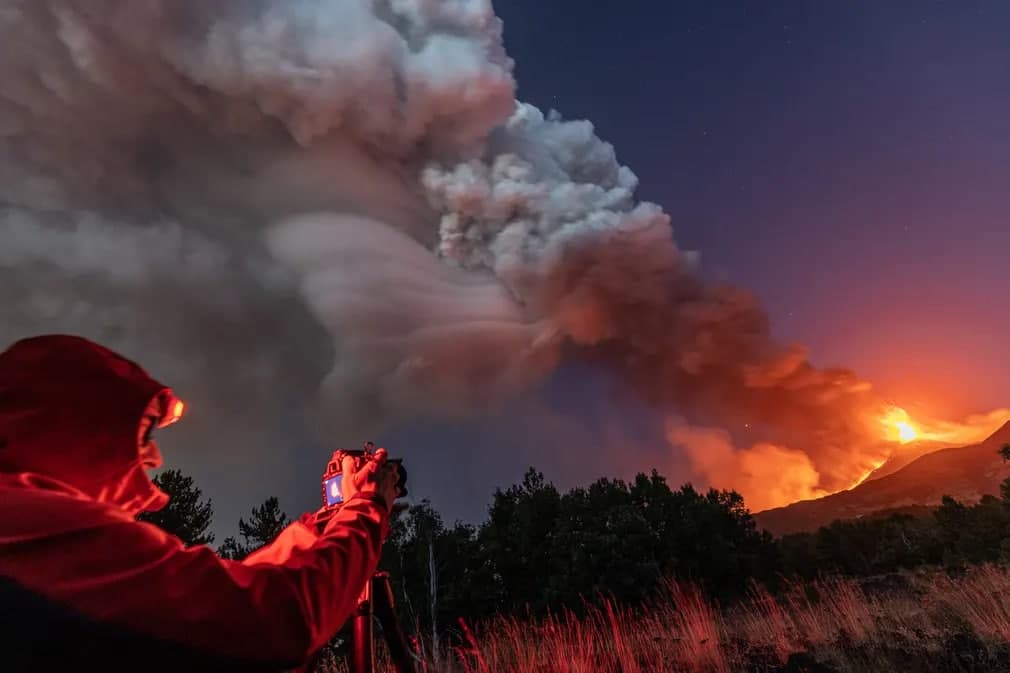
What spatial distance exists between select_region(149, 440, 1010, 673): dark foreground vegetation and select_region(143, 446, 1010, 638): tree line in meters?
0.13

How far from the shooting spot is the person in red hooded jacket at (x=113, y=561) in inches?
31.6

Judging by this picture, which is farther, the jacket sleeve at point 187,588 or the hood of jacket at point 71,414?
the hood of jacket at point 71,414

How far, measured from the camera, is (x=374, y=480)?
1515mm

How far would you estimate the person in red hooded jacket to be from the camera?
802 mm

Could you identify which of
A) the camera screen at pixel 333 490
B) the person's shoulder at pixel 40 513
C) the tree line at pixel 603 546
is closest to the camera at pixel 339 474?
the camera screen at pixel 333 490

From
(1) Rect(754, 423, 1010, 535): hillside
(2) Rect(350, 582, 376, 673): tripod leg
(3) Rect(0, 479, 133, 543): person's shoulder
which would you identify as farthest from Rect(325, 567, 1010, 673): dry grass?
(1) Rect(754, 423, 1010, 535): hillside

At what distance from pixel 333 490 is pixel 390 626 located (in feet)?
2.05

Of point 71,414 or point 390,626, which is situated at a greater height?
point 71,414

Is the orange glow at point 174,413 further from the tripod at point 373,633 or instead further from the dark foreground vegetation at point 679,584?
the dark foreground vegetation at point 679,584

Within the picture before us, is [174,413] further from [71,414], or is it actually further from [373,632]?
[373,632]

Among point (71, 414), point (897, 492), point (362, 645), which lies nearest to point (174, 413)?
point (71, 414)

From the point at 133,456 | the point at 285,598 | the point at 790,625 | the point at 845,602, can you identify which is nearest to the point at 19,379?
the point at 133,456

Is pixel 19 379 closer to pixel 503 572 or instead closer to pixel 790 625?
pixel 790 625

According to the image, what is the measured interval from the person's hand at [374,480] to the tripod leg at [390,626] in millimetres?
620
